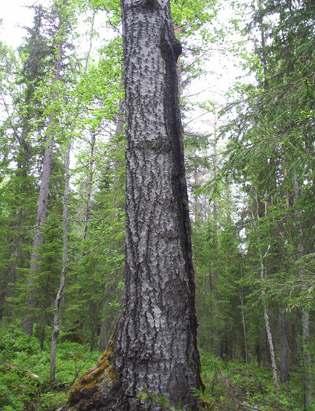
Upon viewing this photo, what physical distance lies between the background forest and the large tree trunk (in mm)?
504

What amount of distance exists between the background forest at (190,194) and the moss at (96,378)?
63 centimetres

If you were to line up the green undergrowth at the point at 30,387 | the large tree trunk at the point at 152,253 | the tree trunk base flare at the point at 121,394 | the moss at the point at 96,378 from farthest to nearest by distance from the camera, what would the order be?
1. the green undergrowth at the point at 30,387
2. the moss at the point at 96,378
3. the large tree trunk at the point at 152,253
4. the tree trunk base flare at the point at 121,394

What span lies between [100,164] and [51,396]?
6.53 m

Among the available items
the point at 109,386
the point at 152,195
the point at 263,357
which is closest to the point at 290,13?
the point at 152,195

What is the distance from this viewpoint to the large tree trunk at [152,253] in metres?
3.22

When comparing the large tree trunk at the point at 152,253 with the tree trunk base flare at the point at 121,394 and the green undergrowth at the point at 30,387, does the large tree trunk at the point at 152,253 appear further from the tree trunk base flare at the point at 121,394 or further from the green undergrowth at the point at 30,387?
the green undergrowth at the point at 30,387

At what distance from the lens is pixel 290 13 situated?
7105mm

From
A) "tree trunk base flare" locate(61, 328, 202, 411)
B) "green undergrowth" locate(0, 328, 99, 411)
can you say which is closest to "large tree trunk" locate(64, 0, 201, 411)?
"tree trunk base flare" locate(61, 328, 202, 411)

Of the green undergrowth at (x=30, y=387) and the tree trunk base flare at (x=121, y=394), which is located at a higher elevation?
the tree trunk base flare at (x=121, y=394)

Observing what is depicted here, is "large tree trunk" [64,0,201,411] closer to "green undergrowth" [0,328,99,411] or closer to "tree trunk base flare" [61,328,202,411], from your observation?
"tree trunk base flare" [61,328,202,411]

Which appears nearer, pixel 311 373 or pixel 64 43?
pixel 311 373

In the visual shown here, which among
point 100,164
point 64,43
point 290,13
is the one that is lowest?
point 100,164

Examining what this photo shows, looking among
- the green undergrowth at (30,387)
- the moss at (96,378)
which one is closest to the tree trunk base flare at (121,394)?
the moss at (96,378)

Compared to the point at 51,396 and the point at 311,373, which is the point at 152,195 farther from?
the point at 311,373
